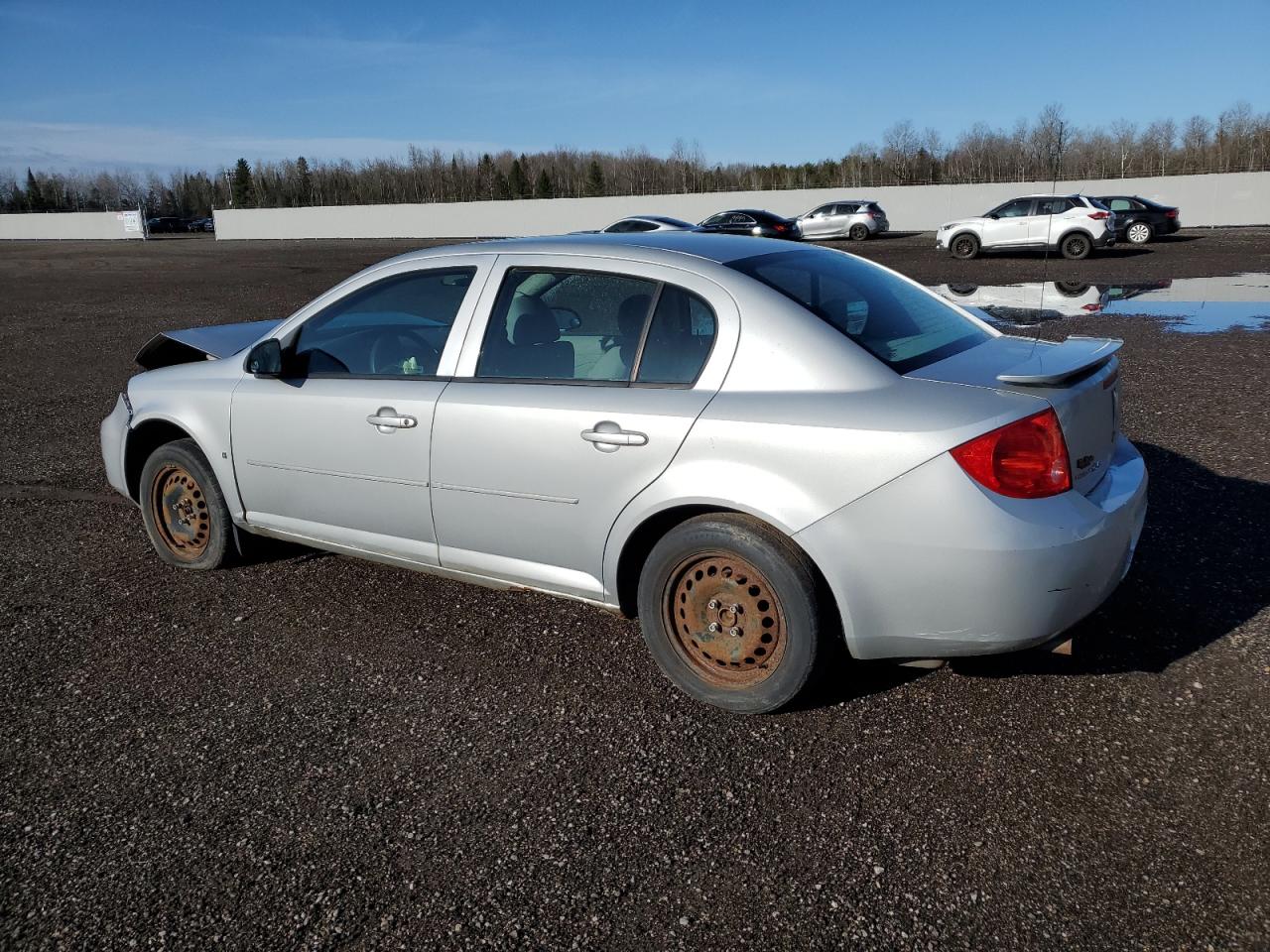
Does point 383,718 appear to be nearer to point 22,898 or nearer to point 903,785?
point 22,898

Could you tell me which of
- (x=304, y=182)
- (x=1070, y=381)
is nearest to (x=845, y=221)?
(x=1070, y=381)

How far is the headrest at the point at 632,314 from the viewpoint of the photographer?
11.8ft

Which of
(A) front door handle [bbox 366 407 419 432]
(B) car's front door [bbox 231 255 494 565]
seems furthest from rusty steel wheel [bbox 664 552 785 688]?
(A) front door handle [bbox 366 407 419 432]

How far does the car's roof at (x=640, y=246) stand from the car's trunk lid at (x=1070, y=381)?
919mm

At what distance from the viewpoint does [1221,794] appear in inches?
113

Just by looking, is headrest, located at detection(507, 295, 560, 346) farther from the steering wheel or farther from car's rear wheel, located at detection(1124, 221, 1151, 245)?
car's rear wheel, located at detection(1124, 221, 1151, 245)

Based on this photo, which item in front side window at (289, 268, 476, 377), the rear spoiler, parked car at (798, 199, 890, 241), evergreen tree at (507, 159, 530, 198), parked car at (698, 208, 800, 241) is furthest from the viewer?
evergreen tree at (507, 159, 530, 198)

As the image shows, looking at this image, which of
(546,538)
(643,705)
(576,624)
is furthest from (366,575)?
(643,705)

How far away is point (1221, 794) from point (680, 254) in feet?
8.03

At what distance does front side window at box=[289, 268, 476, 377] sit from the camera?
412 cm

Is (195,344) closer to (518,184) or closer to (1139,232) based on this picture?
(1139,232)

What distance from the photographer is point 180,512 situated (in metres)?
5.02

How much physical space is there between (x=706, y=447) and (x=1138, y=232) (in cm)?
2941

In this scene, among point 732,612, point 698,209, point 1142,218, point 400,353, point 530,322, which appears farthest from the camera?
point 698,209
